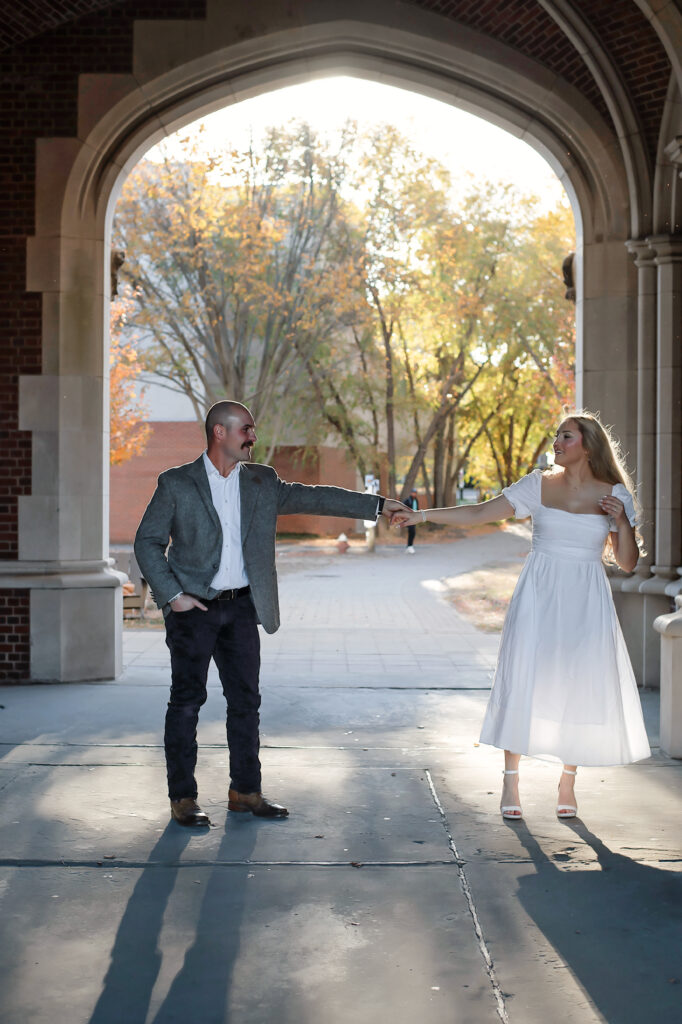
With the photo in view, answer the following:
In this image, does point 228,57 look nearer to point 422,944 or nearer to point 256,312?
point 422,944

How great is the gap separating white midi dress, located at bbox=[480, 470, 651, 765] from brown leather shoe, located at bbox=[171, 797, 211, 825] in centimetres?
130

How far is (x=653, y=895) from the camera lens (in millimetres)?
4117

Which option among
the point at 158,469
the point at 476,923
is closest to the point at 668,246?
the point at 476,923

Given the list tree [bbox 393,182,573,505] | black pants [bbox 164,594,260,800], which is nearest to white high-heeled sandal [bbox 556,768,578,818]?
black pants [bbox 164,594,260,800]

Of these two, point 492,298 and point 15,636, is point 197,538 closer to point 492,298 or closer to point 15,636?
point 15,636

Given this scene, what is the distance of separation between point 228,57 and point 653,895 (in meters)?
7.45

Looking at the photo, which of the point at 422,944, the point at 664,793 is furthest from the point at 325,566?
the point at 422,944

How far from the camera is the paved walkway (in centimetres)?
329

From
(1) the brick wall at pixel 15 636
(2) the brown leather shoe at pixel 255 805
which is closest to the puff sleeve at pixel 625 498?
(2) the brown leather shoe at pixel 255 805

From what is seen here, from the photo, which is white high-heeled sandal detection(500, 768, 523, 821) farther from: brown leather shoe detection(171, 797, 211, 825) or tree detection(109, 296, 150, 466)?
tree detection(109, 296, 150, 466)

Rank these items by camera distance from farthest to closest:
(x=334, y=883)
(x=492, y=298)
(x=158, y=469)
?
(x=158, y=469) < (x=492, y=298) < (x=334, y=883)

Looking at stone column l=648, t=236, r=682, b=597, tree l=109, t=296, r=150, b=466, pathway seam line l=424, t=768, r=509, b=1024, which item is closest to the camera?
pathway seam line l=424, t=768, r=509, b=1024

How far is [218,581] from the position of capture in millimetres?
5090

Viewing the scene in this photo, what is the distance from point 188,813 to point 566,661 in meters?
1.80
